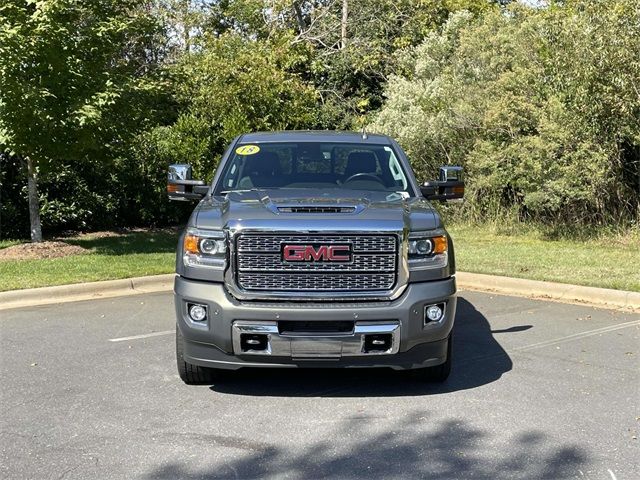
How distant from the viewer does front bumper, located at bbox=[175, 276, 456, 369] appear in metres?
5.00

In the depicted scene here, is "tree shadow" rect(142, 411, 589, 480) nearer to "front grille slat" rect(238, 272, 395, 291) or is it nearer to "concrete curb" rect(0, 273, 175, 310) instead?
"front grille slat" rect(238, 272, 395, 291)

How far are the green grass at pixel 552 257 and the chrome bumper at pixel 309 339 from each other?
212 inches

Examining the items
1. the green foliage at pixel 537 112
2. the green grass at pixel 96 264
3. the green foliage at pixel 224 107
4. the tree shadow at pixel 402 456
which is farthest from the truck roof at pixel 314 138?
the green foliage at pixel 224 107

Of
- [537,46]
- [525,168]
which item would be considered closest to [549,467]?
[525,168]

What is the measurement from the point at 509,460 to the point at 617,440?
0.80 metres

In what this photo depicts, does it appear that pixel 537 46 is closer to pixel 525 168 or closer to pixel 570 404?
pixel 525 168

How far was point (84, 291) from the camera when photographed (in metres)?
Result: 9.55

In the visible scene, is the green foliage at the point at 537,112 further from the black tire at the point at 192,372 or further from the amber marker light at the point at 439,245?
the black tire at the point at 192,372

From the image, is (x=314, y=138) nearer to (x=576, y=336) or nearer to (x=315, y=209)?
(x=315, y=209)

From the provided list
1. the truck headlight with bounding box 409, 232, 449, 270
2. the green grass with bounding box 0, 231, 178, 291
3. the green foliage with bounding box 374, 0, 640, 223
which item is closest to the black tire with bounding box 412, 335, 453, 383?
the truck headlight with bounding box 409, 232, 449, 270

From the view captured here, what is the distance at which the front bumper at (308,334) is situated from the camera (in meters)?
5.00

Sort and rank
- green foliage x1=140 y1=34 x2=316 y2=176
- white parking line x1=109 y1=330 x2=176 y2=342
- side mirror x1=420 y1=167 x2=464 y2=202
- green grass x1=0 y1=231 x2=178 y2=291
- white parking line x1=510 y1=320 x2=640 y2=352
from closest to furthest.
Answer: side mirror x1=420 y1=167 x2=464 y2=202, white parking line x1=510 y1=320 x2=640 y2=352, white parking line x1=109 y1=330 x2=176 y2=342, green grass x1=0 y1=231 x2=178 y2=291, green foliage x1=140 y1=34 x2=316 y2=176

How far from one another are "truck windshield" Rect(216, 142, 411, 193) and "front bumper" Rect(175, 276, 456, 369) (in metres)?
1.39

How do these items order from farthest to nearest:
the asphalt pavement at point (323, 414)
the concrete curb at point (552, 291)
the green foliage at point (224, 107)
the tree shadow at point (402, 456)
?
the green foliage at point (224, 107) < the concrete curb at point (552, 291) < the asphalt pavement at point (323, 414) < the tree shadow at point (402, 456)
